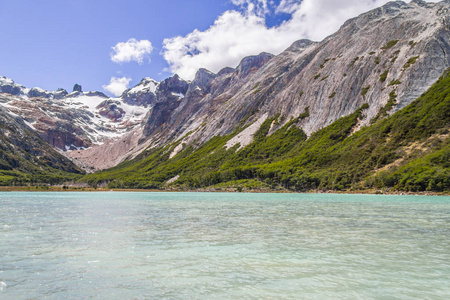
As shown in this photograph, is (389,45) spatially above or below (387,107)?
above

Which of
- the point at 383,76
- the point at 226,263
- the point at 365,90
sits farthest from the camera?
the point at 365,90

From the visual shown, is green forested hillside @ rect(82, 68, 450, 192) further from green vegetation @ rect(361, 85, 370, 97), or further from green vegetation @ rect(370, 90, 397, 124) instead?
green vegetation @ rect(361, 85, 370, 97)

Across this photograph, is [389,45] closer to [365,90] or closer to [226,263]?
[365,90]

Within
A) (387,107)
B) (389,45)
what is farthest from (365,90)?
(389,45)

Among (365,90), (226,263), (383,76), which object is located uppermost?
(383,76)

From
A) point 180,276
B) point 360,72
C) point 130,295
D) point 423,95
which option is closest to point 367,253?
point 180,276

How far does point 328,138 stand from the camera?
516 ft

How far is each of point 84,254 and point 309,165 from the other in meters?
134

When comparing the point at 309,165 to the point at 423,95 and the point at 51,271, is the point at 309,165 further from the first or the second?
the point at 51,271

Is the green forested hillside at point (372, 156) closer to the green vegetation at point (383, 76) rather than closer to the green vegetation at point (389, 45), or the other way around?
the green vegetation at point (383, 76)

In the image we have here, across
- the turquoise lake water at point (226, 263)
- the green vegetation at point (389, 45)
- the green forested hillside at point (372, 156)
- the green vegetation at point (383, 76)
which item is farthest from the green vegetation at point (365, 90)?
the turquoise lake water at point (226, 263)

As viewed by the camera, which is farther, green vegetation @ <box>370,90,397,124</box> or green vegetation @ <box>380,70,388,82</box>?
green vegetation @ <box>380,70,388,82</box>

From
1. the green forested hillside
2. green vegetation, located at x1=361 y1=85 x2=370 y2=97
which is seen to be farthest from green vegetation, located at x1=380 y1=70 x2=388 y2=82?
the green forested hillside

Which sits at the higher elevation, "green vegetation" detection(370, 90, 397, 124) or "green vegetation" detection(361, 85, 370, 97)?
"green vegetation" detection(361, 85, 370, 97)
